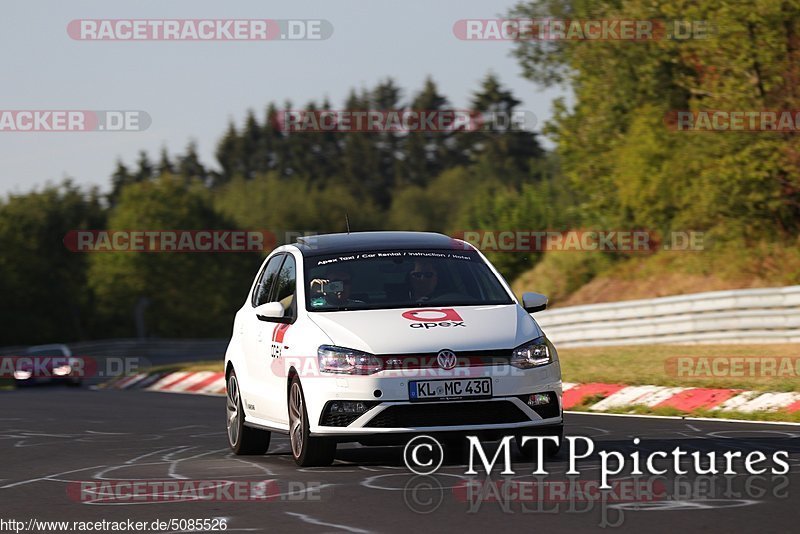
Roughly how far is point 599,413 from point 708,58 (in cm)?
1513

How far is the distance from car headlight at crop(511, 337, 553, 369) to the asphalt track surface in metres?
0.69

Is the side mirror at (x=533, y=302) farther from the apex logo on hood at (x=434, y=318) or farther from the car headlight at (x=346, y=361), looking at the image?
the car headlight at (x=346, y=361)

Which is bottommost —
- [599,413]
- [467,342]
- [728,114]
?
[599,413]

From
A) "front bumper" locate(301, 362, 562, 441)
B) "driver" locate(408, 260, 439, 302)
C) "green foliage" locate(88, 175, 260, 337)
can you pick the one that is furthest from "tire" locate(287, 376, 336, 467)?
"green foliage" locate(88, 175, 260, 337)

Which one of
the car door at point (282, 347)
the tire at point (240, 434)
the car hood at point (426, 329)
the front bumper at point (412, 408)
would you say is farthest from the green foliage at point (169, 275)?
the front bumper at point (412, 408)

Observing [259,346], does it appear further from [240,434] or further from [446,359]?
[446,359]

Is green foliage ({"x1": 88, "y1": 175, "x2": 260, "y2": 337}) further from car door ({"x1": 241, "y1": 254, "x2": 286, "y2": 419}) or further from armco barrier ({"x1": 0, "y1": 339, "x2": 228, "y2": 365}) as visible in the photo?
car door ({"x1": 241, "y1": 254, "x2": 286, "y2": 419})

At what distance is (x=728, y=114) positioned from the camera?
29.1 meters

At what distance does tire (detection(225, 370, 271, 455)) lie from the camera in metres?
12.4

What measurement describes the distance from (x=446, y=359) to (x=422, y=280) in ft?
4.53

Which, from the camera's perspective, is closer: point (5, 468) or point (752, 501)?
point (752, 501)

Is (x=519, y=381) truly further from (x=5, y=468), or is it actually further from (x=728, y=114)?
(x=728, y=114)

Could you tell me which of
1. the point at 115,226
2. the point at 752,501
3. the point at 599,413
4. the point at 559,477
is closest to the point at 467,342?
the point at 559,477

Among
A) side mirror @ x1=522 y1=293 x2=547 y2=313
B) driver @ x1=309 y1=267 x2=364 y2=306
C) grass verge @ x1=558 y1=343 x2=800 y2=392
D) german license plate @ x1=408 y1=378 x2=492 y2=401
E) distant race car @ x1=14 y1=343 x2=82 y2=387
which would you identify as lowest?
distant race car @ x1=14 y1=343 x2=82 y2=387
